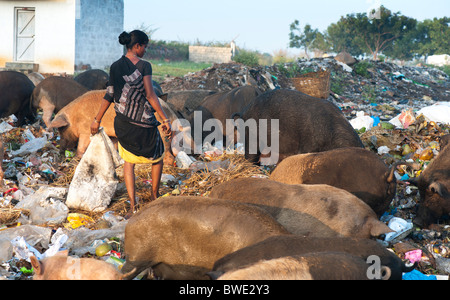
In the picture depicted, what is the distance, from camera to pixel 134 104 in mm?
5227

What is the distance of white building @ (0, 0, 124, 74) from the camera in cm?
1719

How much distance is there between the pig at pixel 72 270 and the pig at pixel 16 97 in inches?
281

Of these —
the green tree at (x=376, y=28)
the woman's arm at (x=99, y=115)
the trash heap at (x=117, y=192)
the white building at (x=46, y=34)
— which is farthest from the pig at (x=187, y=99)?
the green tree at (x=376, y=28)

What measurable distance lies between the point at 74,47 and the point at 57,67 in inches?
36.6

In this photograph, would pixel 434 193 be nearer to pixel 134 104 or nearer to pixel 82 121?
pixel 134 104

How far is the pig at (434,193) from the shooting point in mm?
5445

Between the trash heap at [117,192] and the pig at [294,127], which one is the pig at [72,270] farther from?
the pig at [294,127]

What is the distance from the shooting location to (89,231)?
15.3 ft

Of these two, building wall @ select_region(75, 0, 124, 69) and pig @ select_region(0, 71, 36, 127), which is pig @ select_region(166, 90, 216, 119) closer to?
pig @ select_region(0, 71, 36, 127)

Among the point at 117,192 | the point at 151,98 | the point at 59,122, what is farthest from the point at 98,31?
the point at 151,98

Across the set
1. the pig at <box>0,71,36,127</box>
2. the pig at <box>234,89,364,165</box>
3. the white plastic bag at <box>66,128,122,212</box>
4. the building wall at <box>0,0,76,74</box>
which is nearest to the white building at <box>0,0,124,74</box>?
the building wall at <box>0,0,76,74</box>

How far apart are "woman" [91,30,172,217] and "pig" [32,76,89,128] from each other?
14.8ft

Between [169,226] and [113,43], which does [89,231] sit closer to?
[169,226]

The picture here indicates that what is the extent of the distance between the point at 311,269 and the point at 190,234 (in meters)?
1.14
